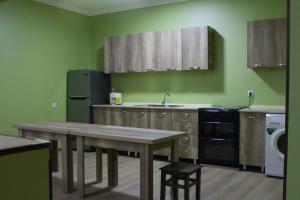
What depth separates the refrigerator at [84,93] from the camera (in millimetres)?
6180

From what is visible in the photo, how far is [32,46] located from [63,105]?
132 centimetres

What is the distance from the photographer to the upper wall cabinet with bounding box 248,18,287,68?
466cm

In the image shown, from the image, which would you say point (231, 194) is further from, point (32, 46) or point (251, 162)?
point (32, 46)

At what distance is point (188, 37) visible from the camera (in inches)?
213

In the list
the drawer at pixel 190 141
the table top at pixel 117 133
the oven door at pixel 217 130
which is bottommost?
the drawer at pixel 190 141

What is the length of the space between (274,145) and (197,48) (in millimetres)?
1956

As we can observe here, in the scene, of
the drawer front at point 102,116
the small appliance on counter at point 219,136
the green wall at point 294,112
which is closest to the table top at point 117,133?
the green wall at point 294,112

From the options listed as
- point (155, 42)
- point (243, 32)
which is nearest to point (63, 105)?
point (155, 42)

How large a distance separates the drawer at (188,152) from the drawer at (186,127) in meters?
0.27

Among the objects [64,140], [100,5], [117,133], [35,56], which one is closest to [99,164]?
[64,140]

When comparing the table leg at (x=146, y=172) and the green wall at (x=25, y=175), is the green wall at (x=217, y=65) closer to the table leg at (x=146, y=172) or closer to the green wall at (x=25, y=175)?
the table leg at (x=146, y=172)

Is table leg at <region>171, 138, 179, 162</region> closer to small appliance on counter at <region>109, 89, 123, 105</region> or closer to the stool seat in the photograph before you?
the stool seat

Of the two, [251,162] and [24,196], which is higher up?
[24,196]

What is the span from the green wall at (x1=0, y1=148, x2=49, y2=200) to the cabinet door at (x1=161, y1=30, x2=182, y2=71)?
373 cm
